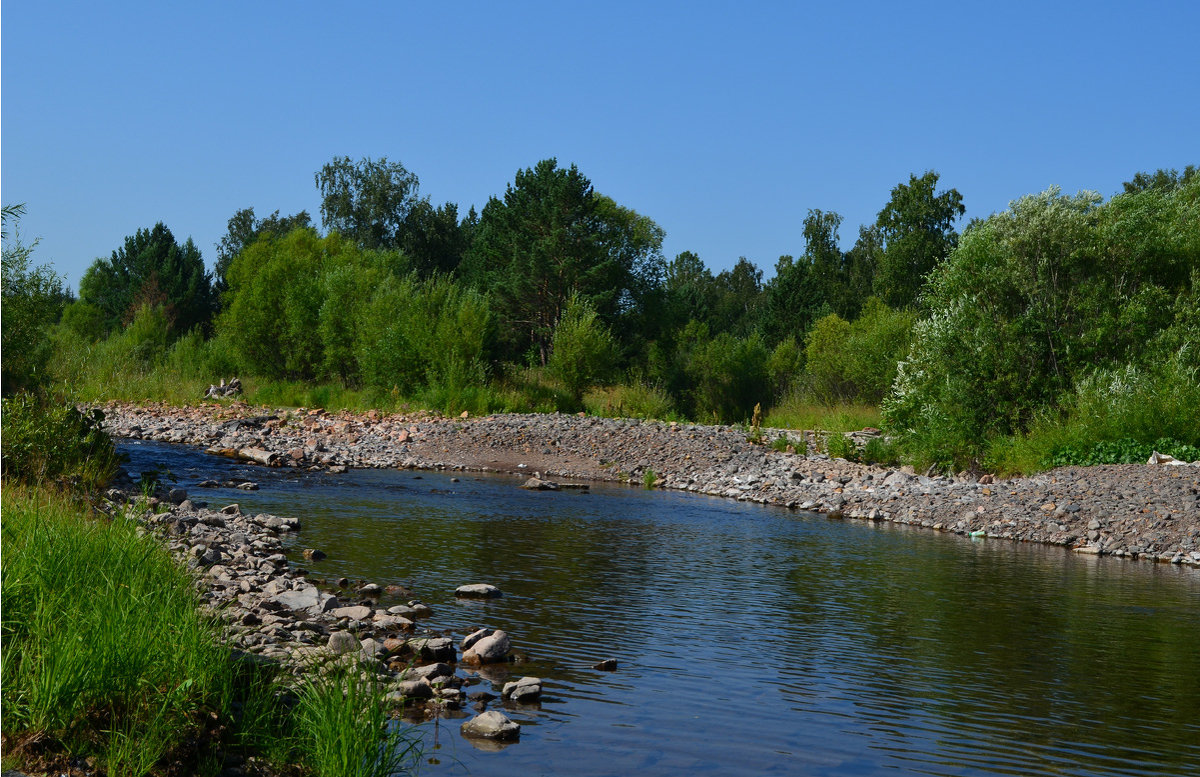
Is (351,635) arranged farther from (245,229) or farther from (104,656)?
(245,229)

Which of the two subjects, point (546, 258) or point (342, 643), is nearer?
point (342, 643)

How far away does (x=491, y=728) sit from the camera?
6.59 m

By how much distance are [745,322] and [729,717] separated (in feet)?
275

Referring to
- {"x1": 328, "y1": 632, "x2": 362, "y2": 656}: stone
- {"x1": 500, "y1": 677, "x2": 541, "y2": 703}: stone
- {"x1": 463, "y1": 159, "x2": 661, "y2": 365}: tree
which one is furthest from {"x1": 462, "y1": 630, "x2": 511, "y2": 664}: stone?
{"x1": 463, "y1": 159, "x2": 661, "y2": 365}: tree

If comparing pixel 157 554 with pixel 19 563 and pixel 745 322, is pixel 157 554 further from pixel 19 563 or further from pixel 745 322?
pixel 745 322

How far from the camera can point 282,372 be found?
170ft

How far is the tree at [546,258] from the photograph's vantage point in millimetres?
56094

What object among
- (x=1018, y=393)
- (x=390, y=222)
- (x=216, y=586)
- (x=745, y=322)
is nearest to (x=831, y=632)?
(x=216, y=586)

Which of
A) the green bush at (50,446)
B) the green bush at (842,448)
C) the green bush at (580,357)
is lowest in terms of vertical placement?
the green bush at (50,446)

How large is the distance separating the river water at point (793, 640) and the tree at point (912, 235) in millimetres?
39289

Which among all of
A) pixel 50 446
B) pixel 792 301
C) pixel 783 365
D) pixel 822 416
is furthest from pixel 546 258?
pixel 50 446

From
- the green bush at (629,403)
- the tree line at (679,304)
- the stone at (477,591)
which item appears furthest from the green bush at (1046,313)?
the stone at (477,591)

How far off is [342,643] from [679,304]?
61773 mm

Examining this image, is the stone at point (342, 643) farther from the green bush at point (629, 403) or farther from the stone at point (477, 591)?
the green bush at point (629, 403)
